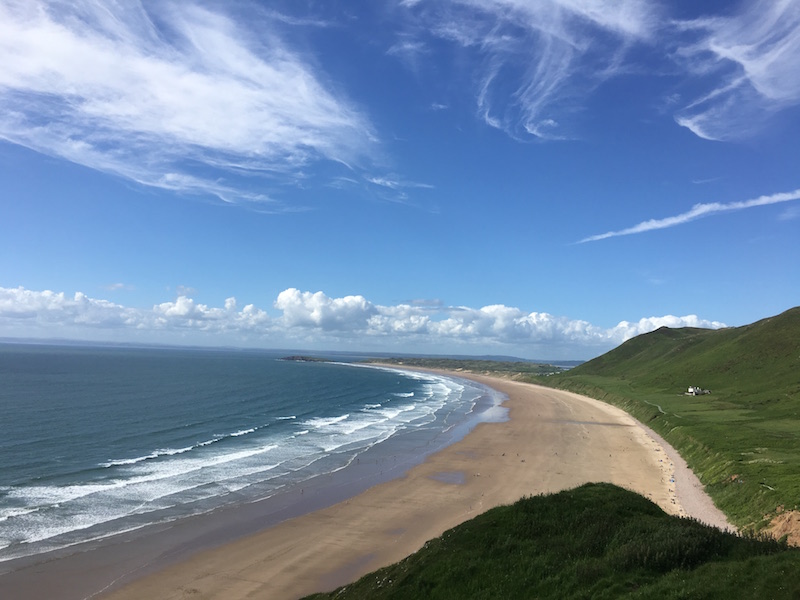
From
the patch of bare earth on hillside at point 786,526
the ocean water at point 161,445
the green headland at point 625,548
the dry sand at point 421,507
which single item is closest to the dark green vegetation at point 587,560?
the green headland at point 625,548

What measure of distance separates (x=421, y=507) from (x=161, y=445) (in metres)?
31.1

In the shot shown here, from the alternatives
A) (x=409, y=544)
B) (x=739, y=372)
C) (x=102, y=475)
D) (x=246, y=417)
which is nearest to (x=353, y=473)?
(x=409, y=544)

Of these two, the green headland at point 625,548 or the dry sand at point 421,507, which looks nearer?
the green headland at point 625,548

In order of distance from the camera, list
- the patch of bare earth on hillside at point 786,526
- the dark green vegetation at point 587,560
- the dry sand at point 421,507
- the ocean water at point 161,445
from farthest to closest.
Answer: the ocean water at point 161,445 < the dry sand at point 421,507 < the patch of bare earth on hillside at point 786,526 < the dark green vegetation at point 587,560

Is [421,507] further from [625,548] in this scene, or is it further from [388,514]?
[625,548]

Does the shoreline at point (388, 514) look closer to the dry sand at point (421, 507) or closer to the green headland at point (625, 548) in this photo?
the dry sand at point (421, 507)

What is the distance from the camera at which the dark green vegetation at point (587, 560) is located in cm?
1319

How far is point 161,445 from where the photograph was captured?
53.3 metres

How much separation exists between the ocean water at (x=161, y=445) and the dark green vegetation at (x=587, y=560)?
19055 millimetres

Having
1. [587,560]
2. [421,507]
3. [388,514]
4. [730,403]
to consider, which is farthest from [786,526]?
[730,403]

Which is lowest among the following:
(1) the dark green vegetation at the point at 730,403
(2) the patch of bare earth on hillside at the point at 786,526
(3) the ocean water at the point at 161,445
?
(3) the ocean water at the point at 161,445

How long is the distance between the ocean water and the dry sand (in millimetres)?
6656

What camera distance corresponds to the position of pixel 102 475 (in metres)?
40.3

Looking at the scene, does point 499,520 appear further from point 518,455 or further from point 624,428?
point 624,428
